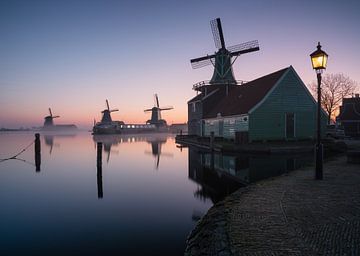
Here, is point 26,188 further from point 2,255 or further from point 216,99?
point 216,99

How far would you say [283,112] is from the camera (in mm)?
24156

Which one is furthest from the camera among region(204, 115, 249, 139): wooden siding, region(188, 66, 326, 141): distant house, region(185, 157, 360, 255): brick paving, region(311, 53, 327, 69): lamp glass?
region(204, 115, 249, 139): wooden siding

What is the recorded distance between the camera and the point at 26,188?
41.6 feet

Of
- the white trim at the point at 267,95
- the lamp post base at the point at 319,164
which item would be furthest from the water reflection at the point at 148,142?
the lamp post base at the point at 319,164

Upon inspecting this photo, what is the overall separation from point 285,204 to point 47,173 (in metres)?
16.0

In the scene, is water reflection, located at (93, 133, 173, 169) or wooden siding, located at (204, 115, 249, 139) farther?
water reflection, located at (93, 133, 173, 169)

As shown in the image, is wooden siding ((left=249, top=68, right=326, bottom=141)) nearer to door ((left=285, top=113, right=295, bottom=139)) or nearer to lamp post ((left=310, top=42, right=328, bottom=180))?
door ((left=285, top=113, right=295, bottom=139))

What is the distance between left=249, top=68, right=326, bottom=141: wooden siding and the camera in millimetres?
23516

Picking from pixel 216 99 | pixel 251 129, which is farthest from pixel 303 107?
pixel 216 99

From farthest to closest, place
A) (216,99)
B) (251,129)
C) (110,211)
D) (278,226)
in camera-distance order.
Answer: (216,99) → (251,129) → (110,211) → (278,226)

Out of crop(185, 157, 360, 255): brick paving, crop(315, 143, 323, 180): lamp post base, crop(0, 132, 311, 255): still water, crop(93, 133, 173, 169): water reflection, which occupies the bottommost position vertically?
crop(93, 133, 173, 169): water reflection

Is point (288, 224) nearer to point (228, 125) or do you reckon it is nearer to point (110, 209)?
point (110, 209)

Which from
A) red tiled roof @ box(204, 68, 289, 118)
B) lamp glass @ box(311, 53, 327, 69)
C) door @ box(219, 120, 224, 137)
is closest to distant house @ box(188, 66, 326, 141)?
red tiled roof @ box(204, 68, 289, 118)

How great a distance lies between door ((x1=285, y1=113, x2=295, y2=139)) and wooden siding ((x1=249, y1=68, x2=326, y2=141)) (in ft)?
0.99
